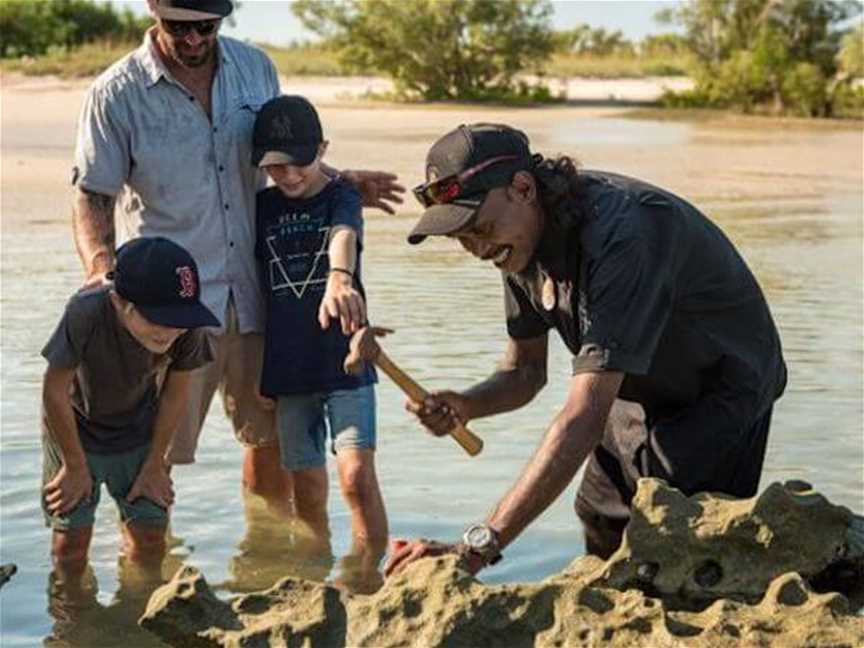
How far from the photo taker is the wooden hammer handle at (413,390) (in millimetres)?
4689

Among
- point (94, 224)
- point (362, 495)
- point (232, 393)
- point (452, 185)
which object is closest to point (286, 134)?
point (94, 224)

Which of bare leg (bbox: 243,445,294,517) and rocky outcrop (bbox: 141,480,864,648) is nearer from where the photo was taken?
rocky outcrop (bbox: 141,480,864,648)

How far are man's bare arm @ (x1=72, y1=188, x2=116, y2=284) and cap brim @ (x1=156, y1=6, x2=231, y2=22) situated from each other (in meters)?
0.63

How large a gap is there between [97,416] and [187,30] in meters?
1.30

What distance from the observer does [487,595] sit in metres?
4.00

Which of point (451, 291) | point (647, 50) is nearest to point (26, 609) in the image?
point (451, 291)

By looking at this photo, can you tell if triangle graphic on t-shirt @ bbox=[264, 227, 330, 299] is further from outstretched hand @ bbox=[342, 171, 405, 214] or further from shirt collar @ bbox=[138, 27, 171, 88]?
shirt collar @ bbox=[138, 27, 171, 88]

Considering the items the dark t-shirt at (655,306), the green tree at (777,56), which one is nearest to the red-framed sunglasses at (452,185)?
the dark t-shirt at (655,306)

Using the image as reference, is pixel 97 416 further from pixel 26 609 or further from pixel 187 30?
pixel 187 30

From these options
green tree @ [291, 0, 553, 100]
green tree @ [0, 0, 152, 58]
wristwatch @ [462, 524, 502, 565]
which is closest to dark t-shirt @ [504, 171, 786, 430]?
wristwatch @ [462, 524, 502, 565]

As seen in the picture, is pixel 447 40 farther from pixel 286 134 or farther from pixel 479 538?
pixel 479 538

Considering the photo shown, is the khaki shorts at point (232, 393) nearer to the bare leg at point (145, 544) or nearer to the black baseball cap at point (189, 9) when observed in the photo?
the bare leg at point (145, 544)

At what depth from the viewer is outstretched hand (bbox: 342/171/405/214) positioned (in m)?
6.43

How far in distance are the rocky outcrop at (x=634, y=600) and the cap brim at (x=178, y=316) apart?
3.67 feet
